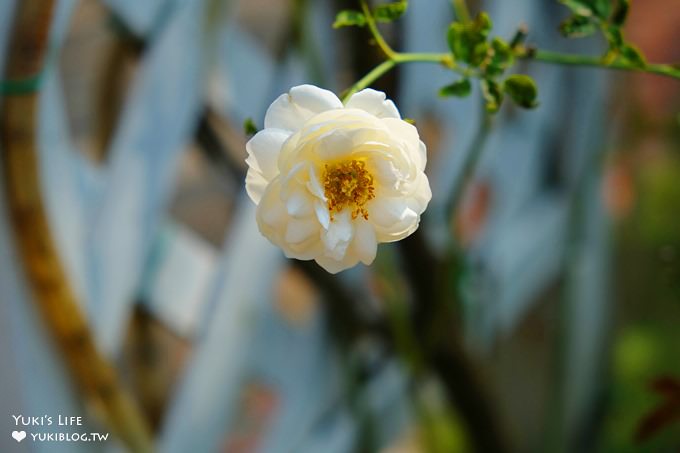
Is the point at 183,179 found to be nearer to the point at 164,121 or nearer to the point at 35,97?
the point at 164,121

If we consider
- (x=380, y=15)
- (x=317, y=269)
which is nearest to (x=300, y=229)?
(x=380, y=15)

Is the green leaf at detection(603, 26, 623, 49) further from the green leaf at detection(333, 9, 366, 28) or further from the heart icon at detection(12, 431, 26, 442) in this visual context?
the heart icon at detection(12, 431, 26, 442)

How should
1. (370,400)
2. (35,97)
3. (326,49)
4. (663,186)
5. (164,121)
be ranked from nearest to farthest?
(35,97) → (164,121) → (326,49) → (370,400) → (663,186)

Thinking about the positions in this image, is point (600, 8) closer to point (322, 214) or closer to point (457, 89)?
point (457, 89)

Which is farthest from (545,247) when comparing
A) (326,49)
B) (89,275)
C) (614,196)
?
(89,275)

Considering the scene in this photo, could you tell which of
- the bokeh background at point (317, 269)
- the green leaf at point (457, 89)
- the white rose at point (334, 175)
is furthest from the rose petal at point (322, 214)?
the bokeh background at point (317, 269)

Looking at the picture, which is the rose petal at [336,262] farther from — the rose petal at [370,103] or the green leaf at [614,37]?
the green leaf at [614,37]
